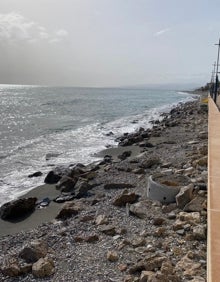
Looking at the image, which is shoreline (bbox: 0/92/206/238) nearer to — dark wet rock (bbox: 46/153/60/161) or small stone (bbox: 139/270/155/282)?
small stone (bbox: 139/270/155/282)

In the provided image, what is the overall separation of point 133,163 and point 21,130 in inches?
742

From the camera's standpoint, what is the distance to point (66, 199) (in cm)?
983

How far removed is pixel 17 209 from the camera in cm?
912

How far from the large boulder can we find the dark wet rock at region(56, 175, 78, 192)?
5.32 feet

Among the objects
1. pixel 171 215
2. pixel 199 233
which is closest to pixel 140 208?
pixel 171 215

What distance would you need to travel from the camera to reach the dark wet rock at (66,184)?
1096 centimetres

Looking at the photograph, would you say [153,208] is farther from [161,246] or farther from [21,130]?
[21,130]

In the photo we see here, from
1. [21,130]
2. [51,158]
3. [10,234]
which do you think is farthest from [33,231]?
[21,130]

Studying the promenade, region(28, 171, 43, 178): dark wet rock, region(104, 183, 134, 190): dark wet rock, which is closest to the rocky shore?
region(104, 183, 134, 190): dark wet rock

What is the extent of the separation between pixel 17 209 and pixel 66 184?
2284 millimetres

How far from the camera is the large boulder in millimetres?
8969

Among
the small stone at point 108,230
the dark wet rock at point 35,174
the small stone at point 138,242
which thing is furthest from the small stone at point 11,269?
the dark wet rock at point 35,174

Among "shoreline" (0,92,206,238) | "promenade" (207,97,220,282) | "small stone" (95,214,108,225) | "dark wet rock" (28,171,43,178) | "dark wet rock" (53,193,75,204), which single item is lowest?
"dark wet rock" (28,171,43,178)

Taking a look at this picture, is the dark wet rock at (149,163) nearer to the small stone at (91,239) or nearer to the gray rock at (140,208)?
the gray rock at (140,208)
